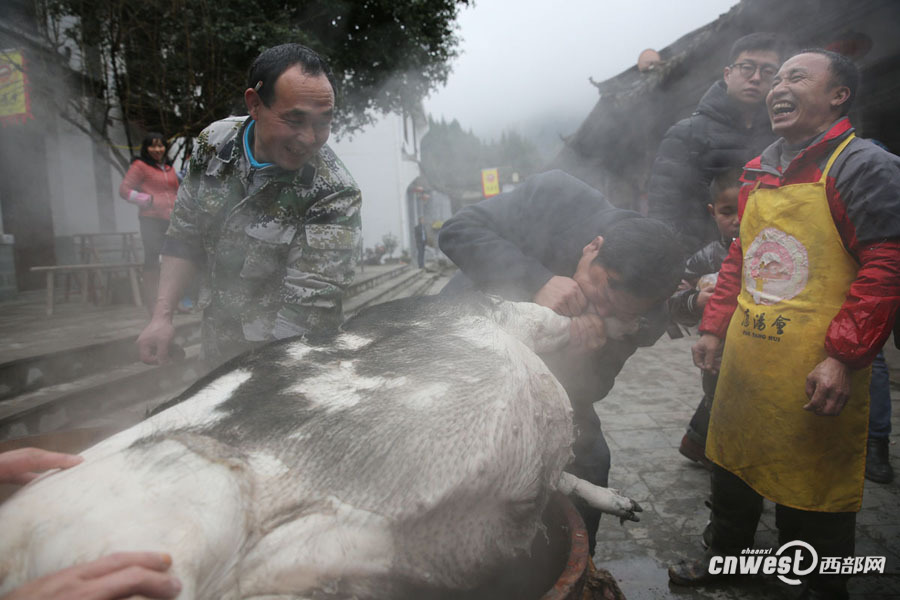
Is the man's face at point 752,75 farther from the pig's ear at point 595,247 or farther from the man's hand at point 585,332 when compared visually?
the man's hand at point 585,332

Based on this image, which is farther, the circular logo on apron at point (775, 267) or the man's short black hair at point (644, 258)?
the circular logo on apron at point (775, 267)

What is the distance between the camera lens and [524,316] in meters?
1.48

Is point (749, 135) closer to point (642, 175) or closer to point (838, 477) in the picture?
point (838, 477)

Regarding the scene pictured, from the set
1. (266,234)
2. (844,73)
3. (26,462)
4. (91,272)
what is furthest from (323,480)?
Answer: (91,272)

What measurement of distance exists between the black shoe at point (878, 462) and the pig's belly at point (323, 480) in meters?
2.62

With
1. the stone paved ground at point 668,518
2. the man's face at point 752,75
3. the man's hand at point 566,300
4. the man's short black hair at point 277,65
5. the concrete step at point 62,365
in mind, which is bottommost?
the stone paved ground at point 668,518

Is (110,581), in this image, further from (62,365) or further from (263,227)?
(62,365)

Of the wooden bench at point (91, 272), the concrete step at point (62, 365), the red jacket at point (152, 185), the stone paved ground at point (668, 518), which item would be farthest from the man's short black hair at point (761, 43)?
the wooden bench at point (91, 272)

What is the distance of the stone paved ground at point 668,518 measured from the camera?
2064mm

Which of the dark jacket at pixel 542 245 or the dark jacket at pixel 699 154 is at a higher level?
the dark jacket at pixel 699 154

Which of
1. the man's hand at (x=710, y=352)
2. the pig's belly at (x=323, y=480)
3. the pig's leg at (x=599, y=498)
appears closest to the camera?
the pig's belly at (x=323, y=480)

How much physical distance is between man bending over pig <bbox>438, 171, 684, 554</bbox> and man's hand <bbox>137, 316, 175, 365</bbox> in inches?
42.8

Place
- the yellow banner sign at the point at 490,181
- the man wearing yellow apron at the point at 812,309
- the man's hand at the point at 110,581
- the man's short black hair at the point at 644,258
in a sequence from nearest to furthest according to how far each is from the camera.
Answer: the man's hand at the point at 110,581 < the man's short black hair at the point at 644,258 < the man wearing yellow apron at the point at 812,309 < the yellow banner sign at the point at 490,181

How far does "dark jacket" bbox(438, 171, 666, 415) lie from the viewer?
1.78m
